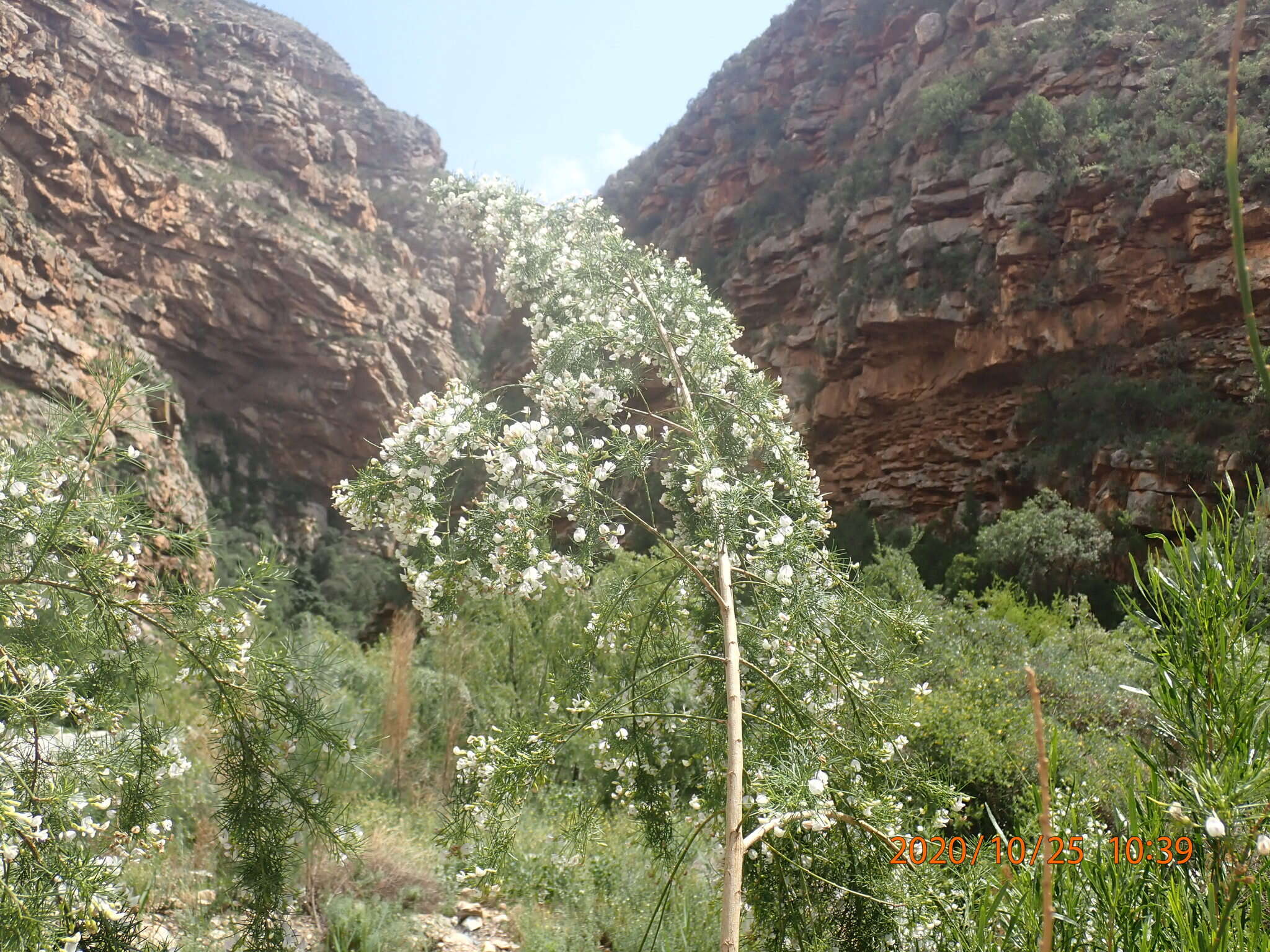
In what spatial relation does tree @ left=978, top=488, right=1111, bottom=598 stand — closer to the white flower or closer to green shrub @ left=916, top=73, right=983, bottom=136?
green shrub @ left=916, top=73, right=983, bottom=136

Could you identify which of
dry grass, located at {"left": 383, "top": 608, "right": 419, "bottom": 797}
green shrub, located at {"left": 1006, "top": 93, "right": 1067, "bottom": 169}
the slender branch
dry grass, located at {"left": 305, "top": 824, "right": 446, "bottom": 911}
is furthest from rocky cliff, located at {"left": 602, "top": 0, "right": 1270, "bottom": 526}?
the slender branch

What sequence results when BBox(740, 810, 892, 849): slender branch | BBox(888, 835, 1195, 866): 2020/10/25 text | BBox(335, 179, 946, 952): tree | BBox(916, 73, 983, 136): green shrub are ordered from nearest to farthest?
BBox(888, 835, 1195, 866): 2020/10/25 text → BBox(740, 810, 892, 849): slender branch → BBox(335, 179, 946, 952): tree → BBox(916, 73, 983, 136): green shrub

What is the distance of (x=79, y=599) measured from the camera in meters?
2.73

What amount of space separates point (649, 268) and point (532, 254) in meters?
0.54

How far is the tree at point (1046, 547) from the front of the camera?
519 inches

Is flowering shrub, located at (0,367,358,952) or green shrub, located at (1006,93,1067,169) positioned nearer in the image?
flowering shrub, located at (0,367,358,952)

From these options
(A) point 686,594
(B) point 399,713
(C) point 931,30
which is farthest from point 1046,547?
(C) point 931,30

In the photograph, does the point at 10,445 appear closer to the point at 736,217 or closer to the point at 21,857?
the point at 21,857

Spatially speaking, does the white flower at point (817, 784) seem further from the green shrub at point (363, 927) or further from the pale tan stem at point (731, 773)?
the green shrub at point (363, 927)

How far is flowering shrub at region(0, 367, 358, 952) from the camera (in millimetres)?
2166

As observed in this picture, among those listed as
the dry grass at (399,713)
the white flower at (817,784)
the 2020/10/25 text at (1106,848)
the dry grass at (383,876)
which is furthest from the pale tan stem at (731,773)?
the dry grass at (399,713)

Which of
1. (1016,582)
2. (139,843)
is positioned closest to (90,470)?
(139,843)

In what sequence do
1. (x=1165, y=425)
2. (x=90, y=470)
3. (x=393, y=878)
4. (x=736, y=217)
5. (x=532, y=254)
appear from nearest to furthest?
(x=90, y=470), (x=532, y=254), (x=393, y=878), (x=1165, y=425), (x=736, y=217)

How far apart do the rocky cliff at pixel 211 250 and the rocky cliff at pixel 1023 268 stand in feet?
50.5
